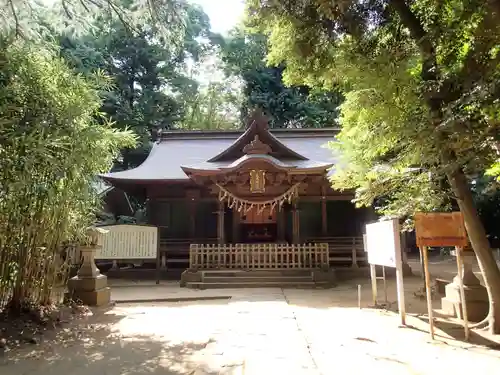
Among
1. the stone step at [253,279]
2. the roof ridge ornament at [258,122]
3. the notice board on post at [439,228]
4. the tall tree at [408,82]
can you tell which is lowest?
the stone step at [253,279]

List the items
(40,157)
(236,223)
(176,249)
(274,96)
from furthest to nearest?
(274,96)
(236,223)
(176,249)
(40,157)

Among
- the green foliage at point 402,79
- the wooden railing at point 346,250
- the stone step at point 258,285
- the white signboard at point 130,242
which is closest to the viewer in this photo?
the green foliage at point 402,79

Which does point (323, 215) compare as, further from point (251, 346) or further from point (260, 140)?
point (251, 346)

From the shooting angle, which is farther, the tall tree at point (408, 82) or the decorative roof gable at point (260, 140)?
the decorative roof gable at point (260, 140)

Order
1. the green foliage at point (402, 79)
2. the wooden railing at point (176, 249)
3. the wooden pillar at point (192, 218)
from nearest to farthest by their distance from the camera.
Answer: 1. the green foliage at point (402, 79)
2. the wooden railing at point (176, 249)
3. the wooden pillar at point (192, 218)

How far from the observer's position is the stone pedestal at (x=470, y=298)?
5.27m

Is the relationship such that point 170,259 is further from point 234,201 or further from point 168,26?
point 168,26

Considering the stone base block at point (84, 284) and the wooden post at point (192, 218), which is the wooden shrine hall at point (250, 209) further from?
the stone base block at point (84, 284)

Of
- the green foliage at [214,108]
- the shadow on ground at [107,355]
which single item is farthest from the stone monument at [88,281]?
the green foliage at [214,108]

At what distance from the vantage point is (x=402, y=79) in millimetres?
4551

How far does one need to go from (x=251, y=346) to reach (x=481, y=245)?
122 inches

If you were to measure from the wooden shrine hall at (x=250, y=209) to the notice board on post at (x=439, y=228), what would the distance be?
5553 mm

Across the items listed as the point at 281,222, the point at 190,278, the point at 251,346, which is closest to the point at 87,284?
the point at 190,278

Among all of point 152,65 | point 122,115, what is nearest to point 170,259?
point 122,115
